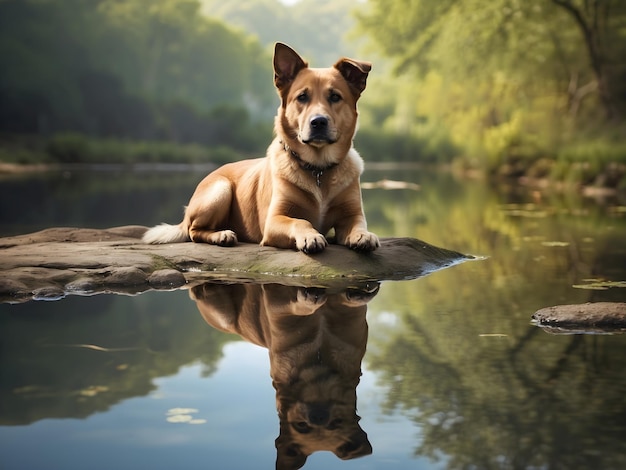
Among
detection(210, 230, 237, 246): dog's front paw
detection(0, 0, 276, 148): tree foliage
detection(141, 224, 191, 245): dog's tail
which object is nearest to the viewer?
detection(210, 230, 237, 246): dog's front paw

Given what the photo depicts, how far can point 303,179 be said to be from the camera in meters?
5.69

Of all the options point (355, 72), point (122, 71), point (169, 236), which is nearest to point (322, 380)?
point (355, 72)

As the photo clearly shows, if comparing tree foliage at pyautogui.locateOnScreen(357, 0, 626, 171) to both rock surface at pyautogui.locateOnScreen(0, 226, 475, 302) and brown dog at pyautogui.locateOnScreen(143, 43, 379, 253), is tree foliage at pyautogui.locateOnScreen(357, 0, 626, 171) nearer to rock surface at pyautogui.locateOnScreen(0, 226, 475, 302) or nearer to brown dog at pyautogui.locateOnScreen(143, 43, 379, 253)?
brown dog at pyautogui.locateOnScreen(143, 43, 379, 253)

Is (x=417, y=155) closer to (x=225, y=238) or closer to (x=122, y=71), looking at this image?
(x=122, y=71)

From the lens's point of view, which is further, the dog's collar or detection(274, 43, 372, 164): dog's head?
the dog's collar

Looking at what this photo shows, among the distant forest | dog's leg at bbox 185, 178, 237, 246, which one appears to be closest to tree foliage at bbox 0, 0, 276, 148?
the distant forest

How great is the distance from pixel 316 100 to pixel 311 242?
90 cm

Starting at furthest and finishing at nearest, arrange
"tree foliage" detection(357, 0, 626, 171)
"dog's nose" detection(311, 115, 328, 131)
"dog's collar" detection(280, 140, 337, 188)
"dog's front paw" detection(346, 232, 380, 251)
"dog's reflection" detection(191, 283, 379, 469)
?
"tree foliage" detection(357, 0, 626, 171), "dog's collar" detection(280, 140, 337, 188), "dog's front paw" detection(346, 232, 380, 251), "dog's nose" detection(311, 115, 328, 131), "dog's reflection" detection(191, 283, 379, 469)

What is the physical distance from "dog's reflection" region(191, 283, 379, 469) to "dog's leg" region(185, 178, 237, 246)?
0.96m

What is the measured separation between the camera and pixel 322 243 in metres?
5.38

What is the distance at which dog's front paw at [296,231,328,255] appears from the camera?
5.35 meters

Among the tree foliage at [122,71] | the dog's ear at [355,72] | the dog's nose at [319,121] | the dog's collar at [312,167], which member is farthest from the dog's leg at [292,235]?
the tree foliage at [122,71]

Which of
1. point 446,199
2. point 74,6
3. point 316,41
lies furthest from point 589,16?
point 316,41

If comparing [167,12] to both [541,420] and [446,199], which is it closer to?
[446,199]
